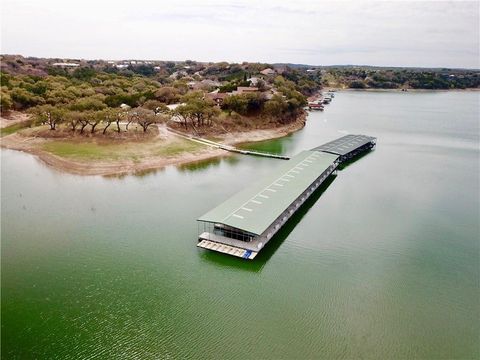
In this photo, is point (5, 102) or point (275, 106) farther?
point (275, 106)

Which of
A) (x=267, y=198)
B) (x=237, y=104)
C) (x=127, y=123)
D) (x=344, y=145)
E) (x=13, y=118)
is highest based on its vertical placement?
(x=237, y=104)

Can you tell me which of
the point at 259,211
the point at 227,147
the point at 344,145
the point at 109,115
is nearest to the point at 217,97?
the point at 227,147

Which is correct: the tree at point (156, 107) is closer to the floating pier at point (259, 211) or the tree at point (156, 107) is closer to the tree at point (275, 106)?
the tree at point (275, 106)

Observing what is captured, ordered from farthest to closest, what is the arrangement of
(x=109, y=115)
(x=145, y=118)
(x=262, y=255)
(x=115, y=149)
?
(x=145, y=118) < (x=109, y=115) < (x=115, y=149) < (x=262, y=255)

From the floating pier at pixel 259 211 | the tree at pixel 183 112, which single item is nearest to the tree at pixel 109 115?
the tree at pixel 183 112

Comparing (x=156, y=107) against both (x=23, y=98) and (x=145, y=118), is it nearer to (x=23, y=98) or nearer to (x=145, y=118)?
(x=145, y=118)

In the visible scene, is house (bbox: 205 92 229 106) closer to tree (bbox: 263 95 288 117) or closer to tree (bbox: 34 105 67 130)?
tree (bbox: 263 95 288 117)

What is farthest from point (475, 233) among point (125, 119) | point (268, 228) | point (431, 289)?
point (125, 119)
